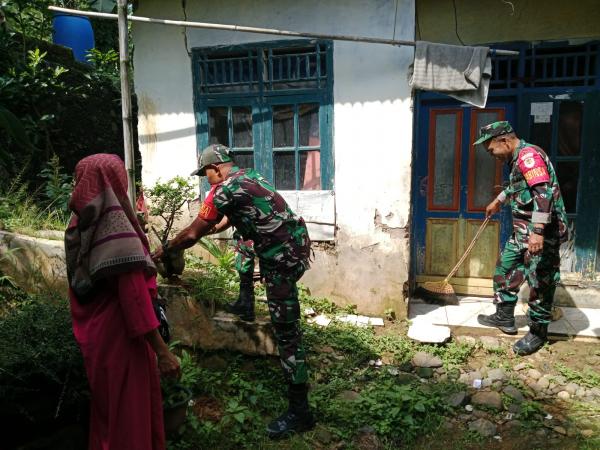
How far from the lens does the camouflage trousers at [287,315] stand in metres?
3.03

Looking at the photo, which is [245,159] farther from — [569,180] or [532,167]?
[569,180]

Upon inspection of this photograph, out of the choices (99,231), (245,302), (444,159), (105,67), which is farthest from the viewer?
(105,67)

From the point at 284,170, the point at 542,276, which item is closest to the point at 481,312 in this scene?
the point at 542,276

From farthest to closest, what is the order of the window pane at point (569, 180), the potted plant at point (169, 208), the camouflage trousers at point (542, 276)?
the window pane at point (569, 180)
the camouflage trousers at point (542, 276)
the potted plant at point (169, 208)

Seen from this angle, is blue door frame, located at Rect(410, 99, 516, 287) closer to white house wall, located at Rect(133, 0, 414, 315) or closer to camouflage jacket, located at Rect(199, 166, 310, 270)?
white house wall, located at Rect(133, 0, 414, 315)

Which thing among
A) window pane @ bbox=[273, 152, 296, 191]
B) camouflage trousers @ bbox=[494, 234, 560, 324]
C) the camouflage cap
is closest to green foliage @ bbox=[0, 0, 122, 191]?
window pane @ bbox=[273, 152, 296, 191]

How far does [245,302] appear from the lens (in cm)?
401

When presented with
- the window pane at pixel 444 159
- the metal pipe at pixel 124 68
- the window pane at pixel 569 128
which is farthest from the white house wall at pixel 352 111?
the window pane at pixel 569 128

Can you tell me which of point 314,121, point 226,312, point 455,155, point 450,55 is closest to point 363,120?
point 314,121

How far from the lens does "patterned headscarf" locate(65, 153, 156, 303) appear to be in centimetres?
195

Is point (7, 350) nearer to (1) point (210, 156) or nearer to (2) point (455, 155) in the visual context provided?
(1) point (210, 156)

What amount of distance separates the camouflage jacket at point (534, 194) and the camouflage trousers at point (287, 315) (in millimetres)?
2220

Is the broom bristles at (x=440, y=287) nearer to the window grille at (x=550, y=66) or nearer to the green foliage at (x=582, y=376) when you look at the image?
the green foliage at (x=582, y=376)

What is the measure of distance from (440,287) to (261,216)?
296 cm
